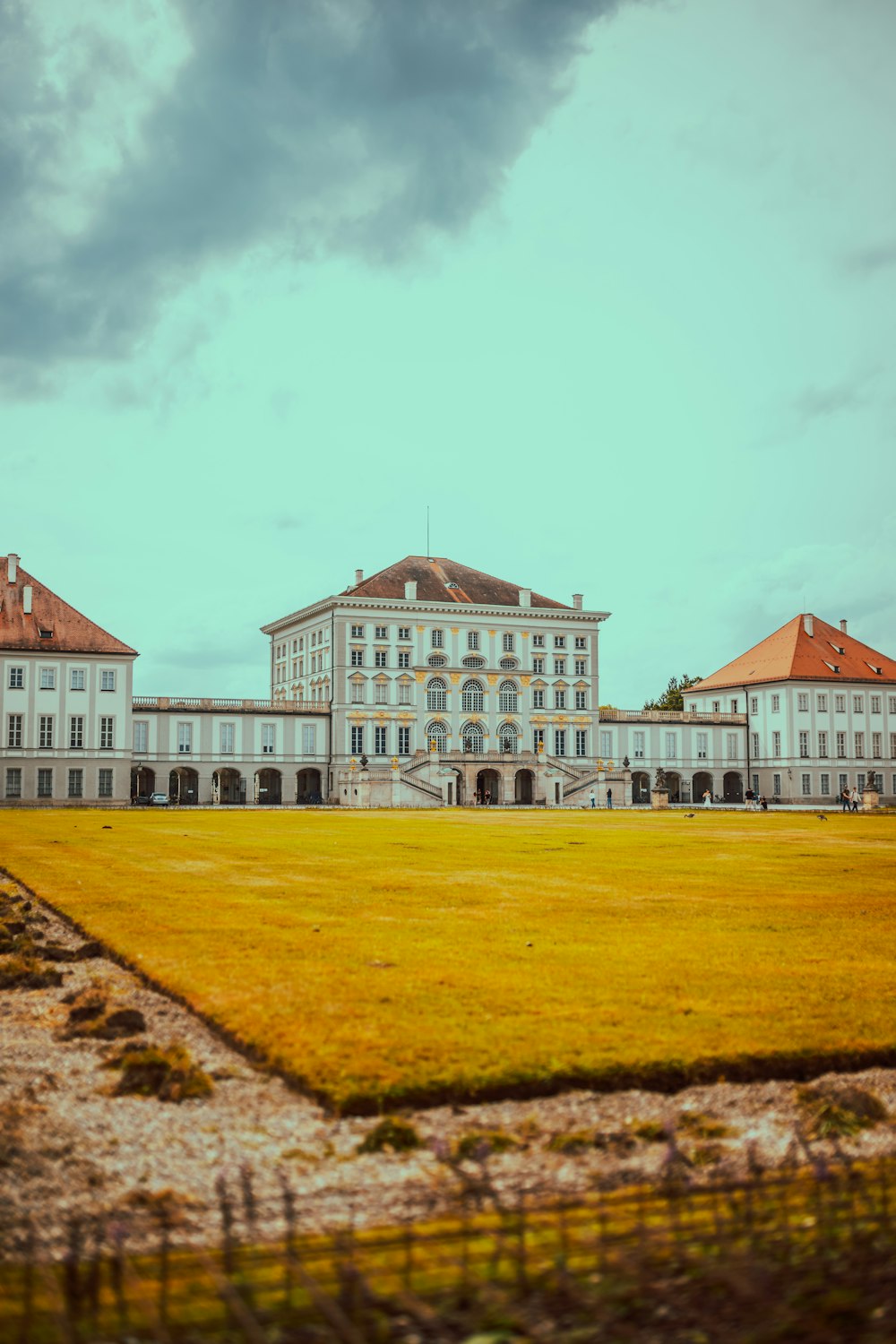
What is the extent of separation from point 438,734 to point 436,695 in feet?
8.40

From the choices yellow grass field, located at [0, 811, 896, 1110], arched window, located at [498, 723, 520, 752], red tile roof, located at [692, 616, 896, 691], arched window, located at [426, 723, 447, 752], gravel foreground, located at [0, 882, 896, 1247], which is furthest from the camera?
red tile roof, located at [692, 616, 896, 691]

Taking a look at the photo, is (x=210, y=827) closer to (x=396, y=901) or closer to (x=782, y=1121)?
(x=396, y=901)

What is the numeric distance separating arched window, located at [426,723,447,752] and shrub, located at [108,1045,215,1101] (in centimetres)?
7163

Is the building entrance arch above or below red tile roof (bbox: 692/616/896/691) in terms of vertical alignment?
below

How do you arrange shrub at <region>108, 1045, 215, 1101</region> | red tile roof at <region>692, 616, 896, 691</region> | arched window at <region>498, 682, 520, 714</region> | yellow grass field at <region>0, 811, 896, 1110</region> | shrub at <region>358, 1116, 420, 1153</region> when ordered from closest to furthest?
shrub at <region>358, 1116, 420, 1153</region> → shrub at <region>108, 1045, 215, 1101</region> → yellow grass field at <region>0, 811, 896, 1110</region> → arched window at <region>498, 682, 520, 714</region> → red tile roof at <region>692, 616, 896, 691</region>

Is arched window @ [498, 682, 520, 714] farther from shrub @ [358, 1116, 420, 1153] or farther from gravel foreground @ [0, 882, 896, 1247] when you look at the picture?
shrub @ [358, 1116, 420, 1153]

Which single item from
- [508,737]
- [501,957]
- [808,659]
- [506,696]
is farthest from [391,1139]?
[808,659]

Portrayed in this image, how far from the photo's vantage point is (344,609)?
77.1 meters

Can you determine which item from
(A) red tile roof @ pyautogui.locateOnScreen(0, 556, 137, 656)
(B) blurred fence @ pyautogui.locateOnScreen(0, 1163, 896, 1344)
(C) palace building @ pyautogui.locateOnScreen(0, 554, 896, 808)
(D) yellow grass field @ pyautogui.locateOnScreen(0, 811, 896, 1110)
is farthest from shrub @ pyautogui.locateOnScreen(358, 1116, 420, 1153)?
(A) red tile roof @ pyautogui.locateOnScreen(0, 556, 137, 656)

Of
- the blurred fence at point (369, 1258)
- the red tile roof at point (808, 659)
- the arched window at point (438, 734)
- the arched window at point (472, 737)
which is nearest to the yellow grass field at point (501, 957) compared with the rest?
the blurred fence at point (369, 1258)

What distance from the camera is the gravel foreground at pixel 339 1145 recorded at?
4.57 m

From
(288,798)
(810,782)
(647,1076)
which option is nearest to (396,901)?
(647,1076)

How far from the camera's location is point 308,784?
79062 millimetres

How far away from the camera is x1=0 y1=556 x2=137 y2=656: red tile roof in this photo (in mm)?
64938
